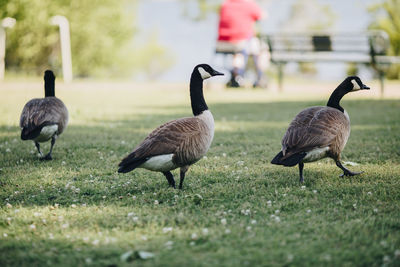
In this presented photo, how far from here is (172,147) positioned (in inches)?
179

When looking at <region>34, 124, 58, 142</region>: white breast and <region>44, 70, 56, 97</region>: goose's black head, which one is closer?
<region>34, 124, 58, 142</region>: white breast

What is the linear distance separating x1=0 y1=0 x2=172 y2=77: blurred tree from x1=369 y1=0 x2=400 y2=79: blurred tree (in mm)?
17639

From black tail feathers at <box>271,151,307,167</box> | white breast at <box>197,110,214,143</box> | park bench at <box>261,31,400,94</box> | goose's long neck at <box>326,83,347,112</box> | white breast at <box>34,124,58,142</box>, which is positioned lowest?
black tail feathers at <box>271,151,307,167</box>

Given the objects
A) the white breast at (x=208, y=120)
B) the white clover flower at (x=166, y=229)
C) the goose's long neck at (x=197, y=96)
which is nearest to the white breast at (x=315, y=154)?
the white breast at (x=208, y=120)

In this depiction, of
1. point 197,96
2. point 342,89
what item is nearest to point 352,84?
point 342,89

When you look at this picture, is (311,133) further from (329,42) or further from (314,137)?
(329,42)

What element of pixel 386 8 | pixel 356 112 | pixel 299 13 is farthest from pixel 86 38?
→ pixel 299 13

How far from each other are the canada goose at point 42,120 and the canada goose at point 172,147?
2275mm

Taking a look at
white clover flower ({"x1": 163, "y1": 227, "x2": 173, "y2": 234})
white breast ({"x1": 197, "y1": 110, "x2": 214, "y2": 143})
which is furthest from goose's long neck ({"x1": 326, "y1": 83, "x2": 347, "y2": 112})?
white clover flower ({"x1": 163, "y1": 227, "x2": 173, "y2": 234})

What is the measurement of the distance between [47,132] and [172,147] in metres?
2.79

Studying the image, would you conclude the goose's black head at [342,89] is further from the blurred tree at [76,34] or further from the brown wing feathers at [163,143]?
the blurred tree at [76,34]

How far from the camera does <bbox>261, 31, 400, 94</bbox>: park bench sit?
590 inches

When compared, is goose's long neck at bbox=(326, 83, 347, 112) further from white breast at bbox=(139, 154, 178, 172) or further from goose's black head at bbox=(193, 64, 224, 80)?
white breast at bbox=(139, 154, 178, 172)

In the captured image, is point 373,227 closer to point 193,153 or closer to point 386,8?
point 193,153
